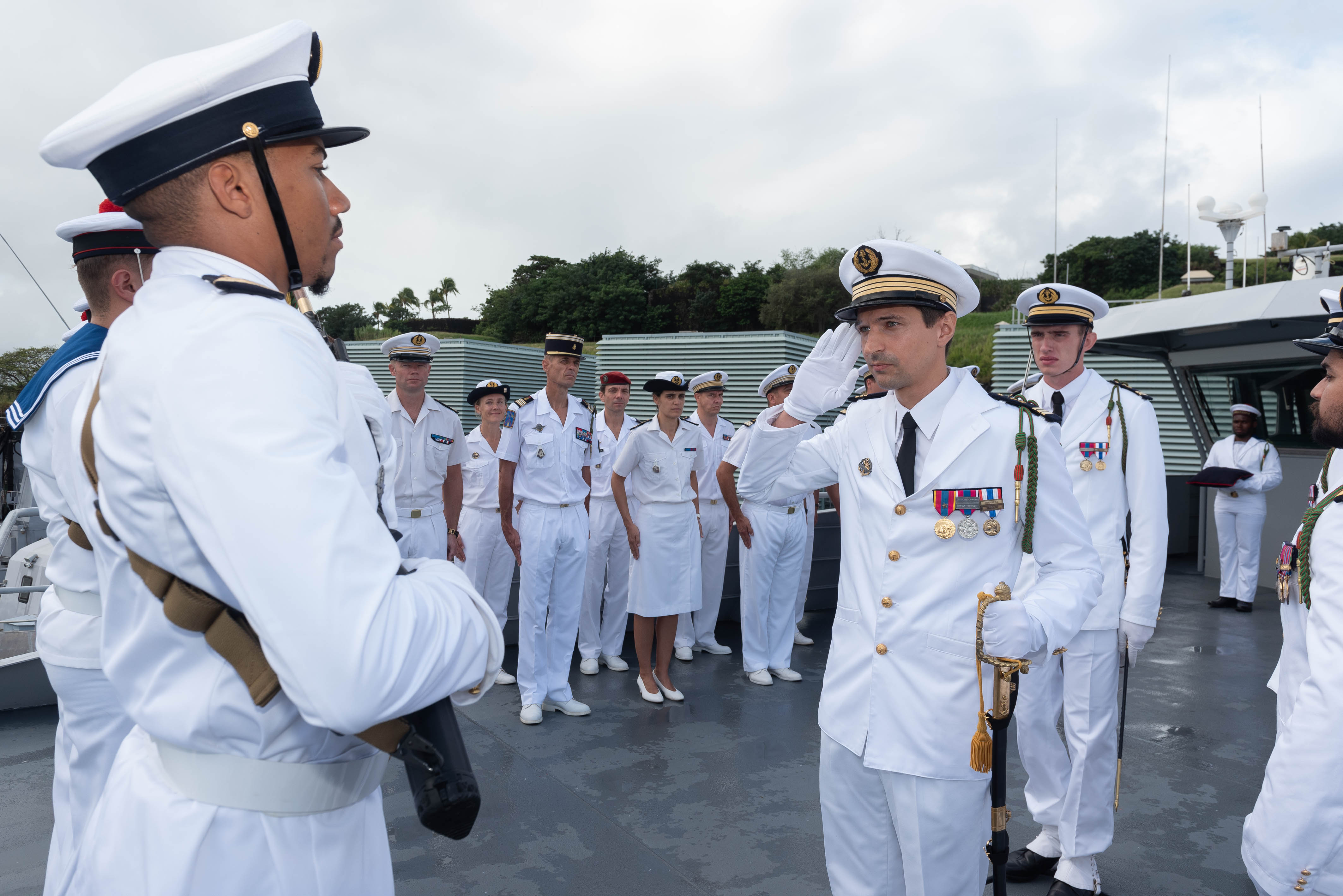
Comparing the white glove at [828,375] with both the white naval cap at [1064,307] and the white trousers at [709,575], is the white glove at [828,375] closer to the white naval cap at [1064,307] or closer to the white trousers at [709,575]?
the white naval cap at [1064,307]

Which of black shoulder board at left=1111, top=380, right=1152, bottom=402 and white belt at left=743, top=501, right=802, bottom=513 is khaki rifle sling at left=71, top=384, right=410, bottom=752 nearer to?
black shoulder board at left=1111, top=380, right=1152, bottom=402

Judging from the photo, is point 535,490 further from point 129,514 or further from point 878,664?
point 129,514

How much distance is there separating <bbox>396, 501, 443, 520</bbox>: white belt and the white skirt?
4.66 feet

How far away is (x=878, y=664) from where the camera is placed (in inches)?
82.7

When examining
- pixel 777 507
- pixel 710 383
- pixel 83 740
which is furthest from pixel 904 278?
pixel 710 383

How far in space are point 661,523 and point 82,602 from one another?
4.11 meters

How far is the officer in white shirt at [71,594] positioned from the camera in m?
2.15

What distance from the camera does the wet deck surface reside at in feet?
10.5

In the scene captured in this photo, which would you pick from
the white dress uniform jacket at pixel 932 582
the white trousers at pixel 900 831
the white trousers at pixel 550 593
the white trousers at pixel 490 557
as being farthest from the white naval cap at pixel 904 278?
the white trousers at pixel 490 557

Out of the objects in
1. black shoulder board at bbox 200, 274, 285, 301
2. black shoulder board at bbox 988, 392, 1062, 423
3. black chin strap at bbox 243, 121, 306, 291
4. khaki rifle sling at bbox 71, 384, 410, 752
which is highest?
black chin strap at bbox 243, 121, 306, 291

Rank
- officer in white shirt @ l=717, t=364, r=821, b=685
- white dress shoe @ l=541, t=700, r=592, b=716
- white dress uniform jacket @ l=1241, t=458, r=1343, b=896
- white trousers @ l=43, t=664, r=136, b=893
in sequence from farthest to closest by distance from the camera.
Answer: officer in white shirt @ l=717, t=364, r=821, b=685
white dress shoe @ l=541, t=700, r=592, b=716
white trousers @ l=43, t=664, r=136, b=893
white dress uniform jacket @ l=1241, t=458, r=1343, b=896

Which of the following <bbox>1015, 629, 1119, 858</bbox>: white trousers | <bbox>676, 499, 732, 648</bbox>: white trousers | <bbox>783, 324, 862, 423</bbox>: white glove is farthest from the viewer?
<bbox>676, 499, 732, 648</bbox>: white trousers

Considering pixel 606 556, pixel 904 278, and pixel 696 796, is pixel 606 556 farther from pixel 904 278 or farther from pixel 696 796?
pixel 904 278

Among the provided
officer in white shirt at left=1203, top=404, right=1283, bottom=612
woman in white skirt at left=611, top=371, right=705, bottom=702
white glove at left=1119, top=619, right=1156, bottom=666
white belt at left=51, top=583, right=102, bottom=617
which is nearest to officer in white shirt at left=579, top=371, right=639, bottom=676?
woman in white skirt at left=611, top=371, right=705, bottom=702
